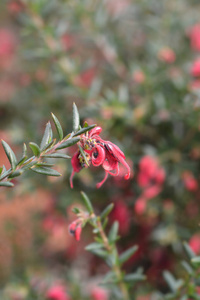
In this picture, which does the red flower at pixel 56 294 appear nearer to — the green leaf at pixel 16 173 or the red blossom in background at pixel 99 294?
the red blossom in background at pixel 99 294

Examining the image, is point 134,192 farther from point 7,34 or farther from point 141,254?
point 7,34

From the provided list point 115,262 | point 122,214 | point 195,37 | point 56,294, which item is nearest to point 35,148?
point 115,262

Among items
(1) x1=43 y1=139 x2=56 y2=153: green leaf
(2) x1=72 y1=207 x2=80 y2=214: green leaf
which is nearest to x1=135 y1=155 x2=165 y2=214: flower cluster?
(2) x1=72 y1=207 x2=80 y2=214: green leaf

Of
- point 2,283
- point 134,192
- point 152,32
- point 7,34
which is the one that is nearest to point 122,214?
point 134,192

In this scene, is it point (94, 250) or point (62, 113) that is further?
point (62, 113)

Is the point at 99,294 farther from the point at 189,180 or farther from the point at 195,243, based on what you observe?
the point at 189,180

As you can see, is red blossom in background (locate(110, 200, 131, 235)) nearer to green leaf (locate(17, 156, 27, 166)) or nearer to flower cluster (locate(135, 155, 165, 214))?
flower cluster (locate(135, 155, 165, 214))

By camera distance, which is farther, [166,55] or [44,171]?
[166,55]
